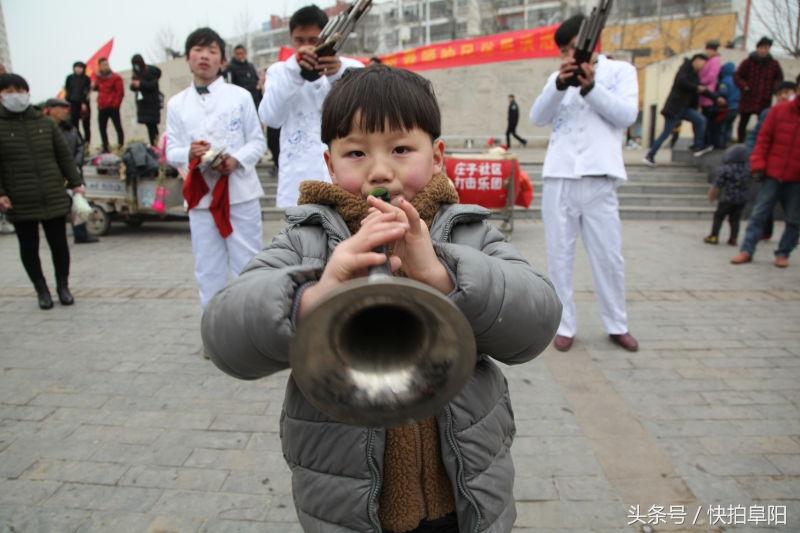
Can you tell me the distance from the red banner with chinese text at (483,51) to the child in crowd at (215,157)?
714 inches

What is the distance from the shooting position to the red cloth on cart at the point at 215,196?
12.6 feet

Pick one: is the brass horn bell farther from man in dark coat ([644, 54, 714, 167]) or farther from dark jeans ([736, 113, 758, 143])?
dark jeans ([736, 113, 758, 143])

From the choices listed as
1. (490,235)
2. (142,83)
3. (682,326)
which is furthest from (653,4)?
(490,235)

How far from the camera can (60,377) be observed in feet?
12.9

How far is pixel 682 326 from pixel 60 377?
495 centimetres

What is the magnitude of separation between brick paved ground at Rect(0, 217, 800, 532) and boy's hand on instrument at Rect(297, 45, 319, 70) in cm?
206

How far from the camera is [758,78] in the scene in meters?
11.4

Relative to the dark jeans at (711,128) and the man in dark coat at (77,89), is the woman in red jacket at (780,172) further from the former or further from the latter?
the man in dark coat at (77,89)

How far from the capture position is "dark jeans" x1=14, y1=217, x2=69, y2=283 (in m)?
5.45

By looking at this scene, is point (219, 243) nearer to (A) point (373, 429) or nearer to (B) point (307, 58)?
(B) point (307, 58)

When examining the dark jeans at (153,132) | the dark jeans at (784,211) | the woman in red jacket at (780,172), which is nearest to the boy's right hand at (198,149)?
the woman in red jacket at (780,172)

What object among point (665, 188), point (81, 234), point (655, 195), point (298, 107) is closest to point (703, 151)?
point (665, 188)

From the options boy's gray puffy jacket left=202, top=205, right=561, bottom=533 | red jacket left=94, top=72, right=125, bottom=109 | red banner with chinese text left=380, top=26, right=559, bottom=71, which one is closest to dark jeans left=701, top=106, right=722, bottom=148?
red banner with chinese text left=380, top=26, right=559, bottom=71

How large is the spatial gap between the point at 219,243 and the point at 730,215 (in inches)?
297
